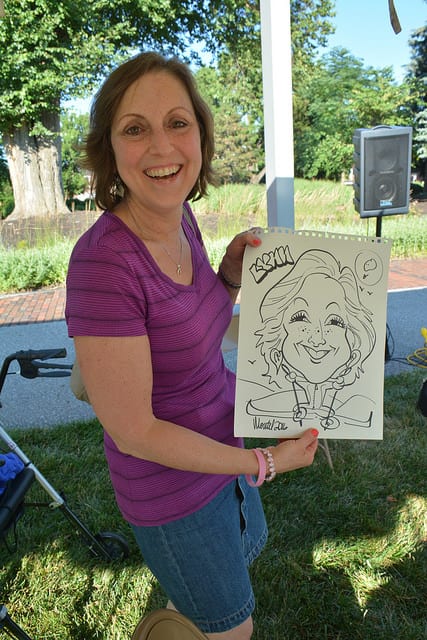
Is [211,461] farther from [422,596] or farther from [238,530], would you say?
[422,596]

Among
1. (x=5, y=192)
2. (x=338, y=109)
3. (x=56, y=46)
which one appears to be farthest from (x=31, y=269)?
(x=338, y=109)

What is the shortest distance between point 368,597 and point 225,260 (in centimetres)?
166

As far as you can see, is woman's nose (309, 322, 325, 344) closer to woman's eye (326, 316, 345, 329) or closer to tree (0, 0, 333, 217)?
woman's eye (326, 316, 345, 329)

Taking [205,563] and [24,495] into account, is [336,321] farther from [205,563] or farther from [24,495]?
[24,495]

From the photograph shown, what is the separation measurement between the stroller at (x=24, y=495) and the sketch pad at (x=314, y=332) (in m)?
0.79

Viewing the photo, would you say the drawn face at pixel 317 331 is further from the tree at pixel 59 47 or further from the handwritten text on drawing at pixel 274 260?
the tree at pixel 59 47

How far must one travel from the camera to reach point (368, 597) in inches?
84.0

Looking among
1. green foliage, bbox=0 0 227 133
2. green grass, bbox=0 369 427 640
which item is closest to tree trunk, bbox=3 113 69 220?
green foliage, bbox=0 0 227 133

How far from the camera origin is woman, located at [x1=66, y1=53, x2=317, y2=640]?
96 centimetres

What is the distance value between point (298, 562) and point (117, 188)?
6.34ft

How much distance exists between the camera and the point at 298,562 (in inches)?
91.7

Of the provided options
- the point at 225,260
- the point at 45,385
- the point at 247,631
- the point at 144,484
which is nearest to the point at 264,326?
the point at 225,260

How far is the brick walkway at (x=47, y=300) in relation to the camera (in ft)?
22.0

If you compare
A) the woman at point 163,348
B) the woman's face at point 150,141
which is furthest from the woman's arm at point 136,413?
the woman's face at point 150,141
